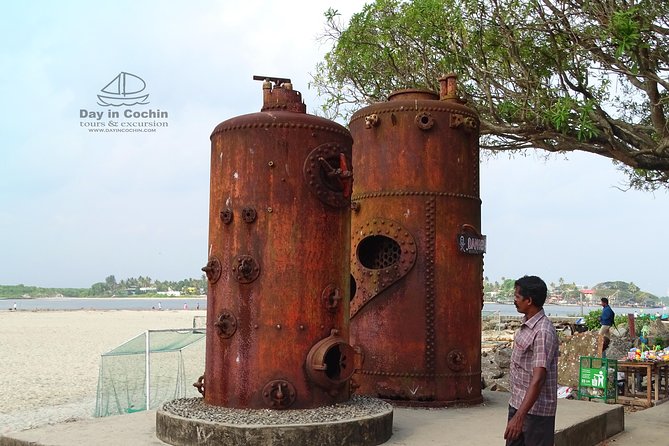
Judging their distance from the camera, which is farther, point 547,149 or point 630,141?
point 547,149

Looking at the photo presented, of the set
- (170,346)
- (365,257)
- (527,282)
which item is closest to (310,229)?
(527,282)

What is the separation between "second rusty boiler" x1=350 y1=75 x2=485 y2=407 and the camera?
865cm

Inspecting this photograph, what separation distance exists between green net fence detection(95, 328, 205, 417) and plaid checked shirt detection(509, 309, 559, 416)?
21.9 ft

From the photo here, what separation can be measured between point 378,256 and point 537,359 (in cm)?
497

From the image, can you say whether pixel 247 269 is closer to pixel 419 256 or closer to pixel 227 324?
pixel 227 324

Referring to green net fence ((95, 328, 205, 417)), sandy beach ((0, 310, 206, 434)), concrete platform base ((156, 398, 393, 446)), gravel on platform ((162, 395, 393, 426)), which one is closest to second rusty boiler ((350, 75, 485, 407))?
gravel on platform ((162, 395, 393, 426))

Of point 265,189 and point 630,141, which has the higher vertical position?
point 630,141

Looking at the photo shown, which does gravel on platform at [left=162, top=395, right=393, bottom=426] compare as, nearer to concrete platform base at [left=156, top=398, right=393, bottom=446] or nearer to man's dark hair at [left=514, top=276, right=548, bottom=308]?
concrete platform base at [left=156, top=398, right=393, bottom=446]

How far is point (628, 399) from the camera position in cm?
1226

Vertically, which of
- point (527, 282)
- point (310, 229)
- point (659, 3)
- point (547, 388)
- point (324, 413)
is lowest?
point (324, 413)

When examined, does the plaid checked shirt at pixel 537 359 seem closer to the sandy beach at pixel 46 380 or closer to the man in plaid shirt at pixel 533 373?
the man in plaid shirt at pixel 533 373

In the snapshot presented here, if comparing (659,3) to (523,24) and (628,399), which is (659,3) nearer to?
(523,24)

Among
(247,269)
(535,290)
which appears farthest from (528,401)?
(247,269)

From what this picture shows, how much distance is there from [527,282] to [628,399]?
29.2 feet
